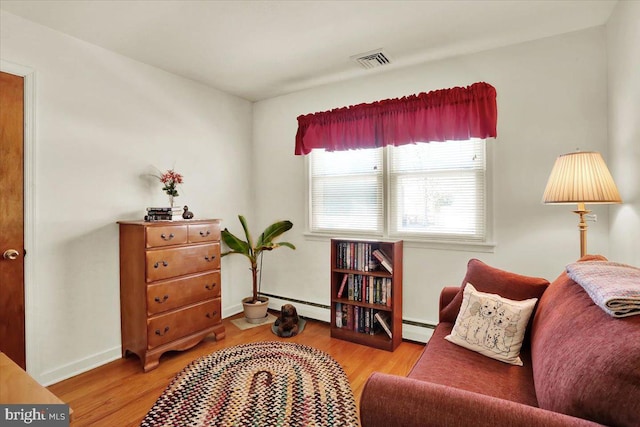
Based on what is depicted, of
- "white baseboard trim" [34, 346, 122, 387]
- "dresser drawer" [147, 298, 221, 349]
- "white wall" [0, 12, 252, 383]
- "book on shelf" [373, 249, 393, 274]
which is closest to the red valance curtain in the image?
"book on shelf" [373, 249, 393, 274]

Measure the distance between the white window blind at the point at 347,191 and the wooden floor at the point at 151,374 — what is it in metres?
1.10

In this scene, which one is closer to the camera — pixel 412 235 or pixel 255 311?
pixel 412 235

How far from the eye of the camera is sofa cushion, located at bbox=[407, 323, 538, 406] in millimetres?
1320

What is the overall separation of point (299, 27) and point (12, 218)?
2.33 m

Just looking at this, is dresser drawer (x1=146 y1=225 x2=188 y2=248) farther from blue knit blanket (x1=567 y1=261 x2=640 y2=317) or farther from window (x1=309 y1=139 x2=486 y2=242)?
blue knit blanket (x1=567 y1=261 x2=640 y2=317)

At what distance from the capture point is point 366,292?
9.63ft

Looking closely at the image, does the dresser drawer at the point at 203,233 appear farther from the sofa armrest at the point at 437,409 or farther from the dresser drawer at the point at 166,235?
the sofa armrest at the point at 437,409

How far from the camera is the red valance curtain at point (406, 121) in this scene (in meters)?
2.53

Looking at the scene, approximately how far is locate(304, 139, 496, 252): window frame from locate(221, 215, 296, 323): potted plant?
1.00 ft

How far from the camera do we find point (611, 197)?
5.81 feet

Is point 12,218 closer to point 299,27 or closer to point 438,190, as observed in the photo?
point 299,27

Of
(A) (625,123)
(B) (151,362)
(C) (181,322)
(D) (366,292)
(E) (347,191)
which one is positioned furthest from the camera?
(E) (347,191)

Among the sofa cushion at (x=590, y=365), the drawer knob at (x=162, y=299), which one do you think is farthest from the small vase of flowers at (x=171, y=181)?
the sofa cushion at (x=590, y=365)

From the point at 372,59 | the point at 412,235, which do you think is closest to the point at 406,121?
the point at 372,59
